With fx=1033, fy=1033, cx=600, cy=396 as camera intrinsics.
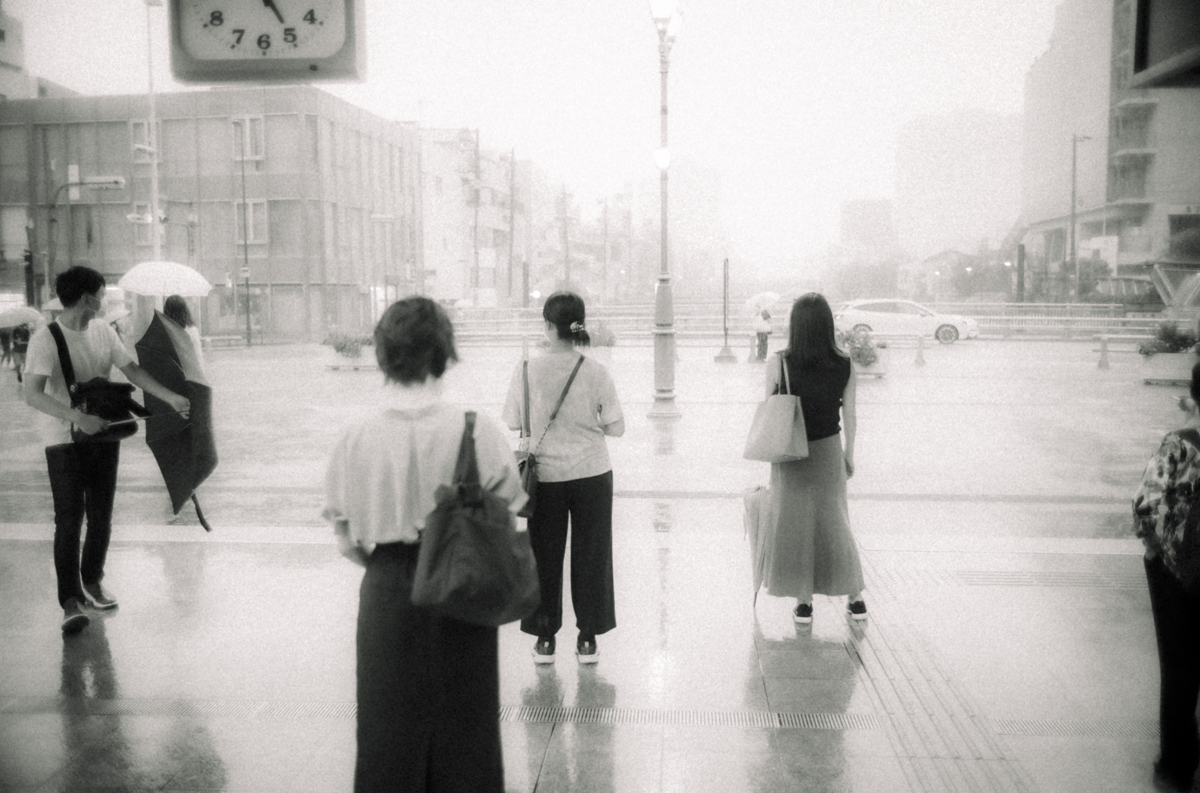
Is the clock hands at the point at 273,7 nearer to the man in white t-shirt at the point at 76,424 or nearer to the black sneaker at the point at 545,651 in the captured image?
the man in white t-shirt at the point at 76,424

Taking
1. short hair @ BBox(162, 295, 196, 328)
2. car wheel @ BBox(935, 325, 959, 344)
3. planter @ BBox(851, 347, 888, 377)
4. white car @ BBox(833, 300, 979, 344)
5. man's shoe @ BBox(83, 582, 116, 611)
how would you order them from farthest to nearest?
car wheel @ BBox(935, 325, 959, 344) → white car @ BBox(833, 300, 979, 344) → planter @ BBox(851, 347, 888, 377) → short hair @ BBox(162, 295, 196, 328) → man's shoe @ BBox(83, 582, 116, 611)

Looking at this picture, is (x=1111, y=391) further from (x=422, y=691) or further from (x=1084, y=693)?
(x=422, y=691)

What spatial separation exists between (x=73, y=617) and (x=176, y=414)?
135 centimetres

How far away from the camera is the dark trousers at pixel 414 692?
9.75ft

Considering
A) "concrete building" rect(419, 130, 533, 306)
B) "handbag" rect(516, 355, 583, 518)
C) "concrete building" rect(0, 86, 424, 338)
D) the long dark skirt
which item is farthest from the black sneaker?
"concrete building" rect(419, 130, 533, 306)

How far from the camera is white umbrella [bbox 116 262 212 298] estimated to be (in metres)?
14.6

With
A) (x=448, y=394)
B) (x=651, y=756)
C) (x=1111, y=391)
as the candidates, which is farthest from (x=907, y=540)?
(x=1111, y=391)

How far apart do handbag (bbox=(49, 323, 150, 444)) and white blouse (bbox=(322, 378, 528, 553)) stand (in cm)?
316

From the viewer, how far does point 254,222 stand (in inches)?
2044

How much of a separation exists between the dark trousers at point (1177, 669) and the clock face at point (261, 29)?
407 centimetres

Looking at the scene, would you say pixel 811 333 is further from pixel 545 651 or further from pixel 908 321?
pixel 908 321

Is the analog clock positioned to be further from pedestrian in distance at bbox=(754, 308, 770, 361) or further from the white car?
the white car

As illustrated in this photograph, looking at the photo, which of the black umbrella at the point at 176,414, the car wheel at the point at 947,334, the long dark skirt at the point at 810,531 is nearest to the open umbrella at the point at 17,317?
the black umbrella at the point at 176,414

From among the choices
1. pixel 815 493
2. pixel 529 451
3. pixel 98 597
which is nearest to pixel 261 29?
pixel 529 451
